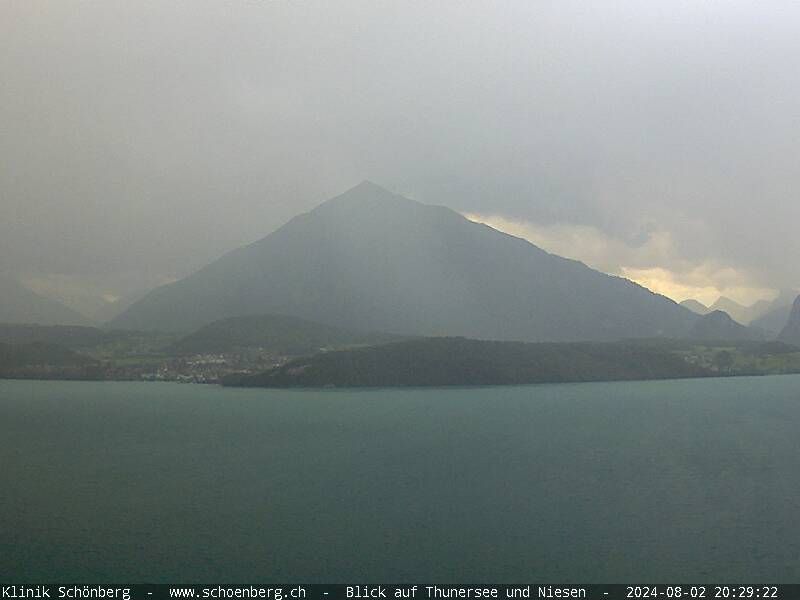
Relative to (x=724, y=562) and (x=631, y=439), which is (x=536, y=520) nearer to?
(x=724, y=562)

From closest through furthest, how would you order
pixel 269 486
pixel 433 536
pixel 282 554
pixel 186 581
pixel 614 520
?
1. pixel 186 581
2. pixel 282 554
3. pixel 433 536
4. pixel 614 520
5. pixel 269 486

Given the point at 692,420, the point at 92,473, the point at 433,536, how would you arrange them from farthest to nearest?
1. the point at 692,420
2. the point at 92,473
3. the point at 433,536

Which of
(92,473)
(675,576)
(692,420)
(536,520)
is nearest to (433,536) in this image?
(536,520)

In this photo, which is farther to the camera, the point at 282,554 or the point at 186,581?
the point at 282,554

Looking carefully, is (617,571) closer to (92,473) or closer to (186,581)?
(186,581)

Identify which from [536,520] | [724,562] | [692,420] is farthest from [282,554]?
[692,420]

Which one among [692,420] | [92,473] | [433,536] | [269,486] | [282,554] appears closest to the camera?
[282,554]
